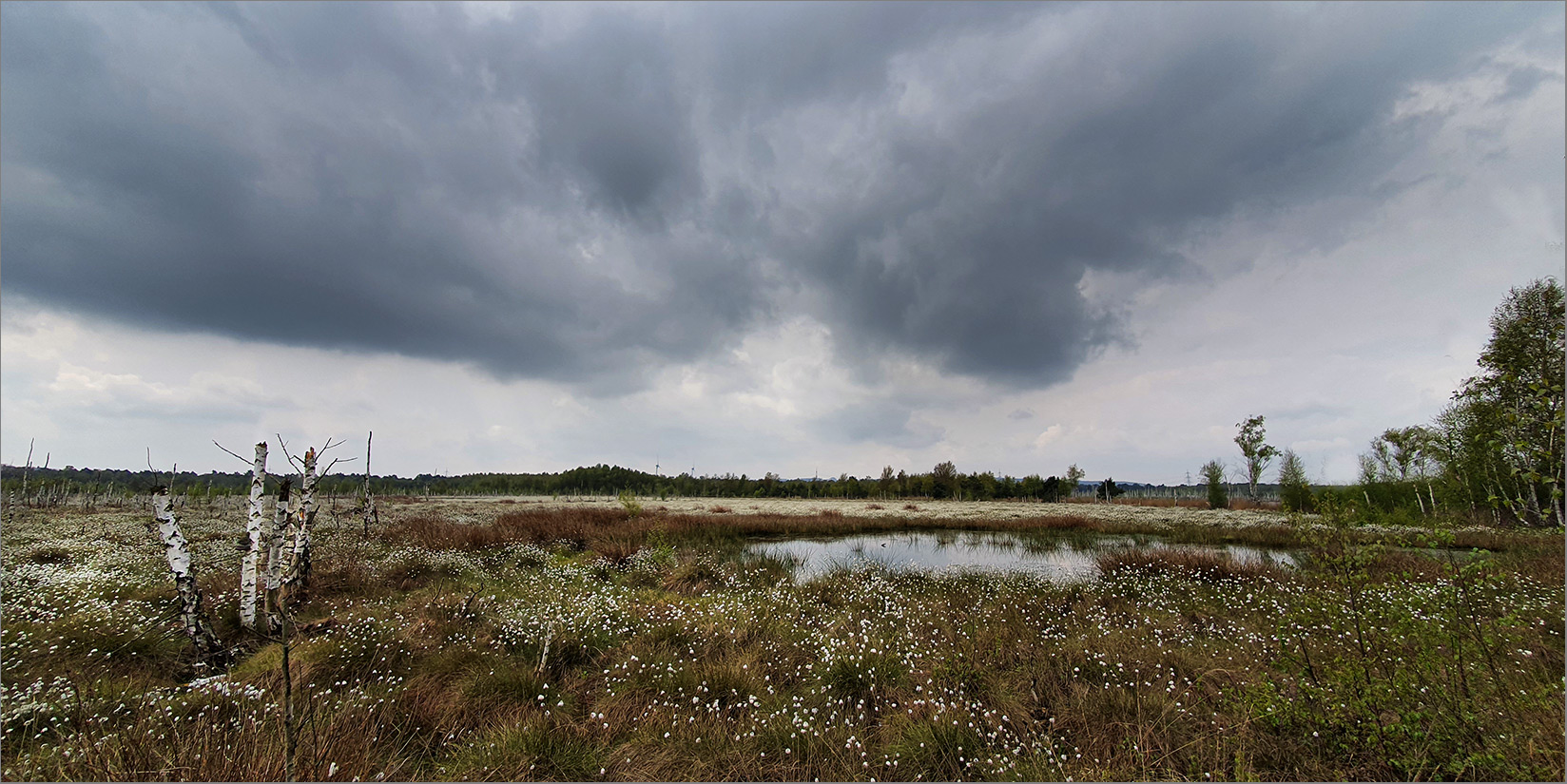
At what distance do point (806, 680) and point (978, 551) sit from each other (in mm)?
18270

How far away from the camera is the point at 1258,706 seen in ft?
16.2

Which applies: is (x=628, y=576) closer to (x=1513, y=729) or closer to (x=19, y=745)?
(x=19, y=745)

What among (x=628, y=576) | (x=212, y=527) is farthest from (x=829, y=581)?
(x=212, y=527)

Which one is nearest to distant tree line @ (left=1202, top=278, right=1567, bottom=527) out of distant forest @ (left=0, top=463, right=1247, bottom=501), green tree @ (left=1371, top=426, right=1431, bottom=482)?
green tree @ (left=1371, top=426, right=1431, bottom=482)

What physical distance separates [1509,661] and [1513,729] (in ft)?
16.2

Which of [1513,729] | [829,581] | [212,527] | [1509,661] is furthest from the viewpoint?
[212,527]

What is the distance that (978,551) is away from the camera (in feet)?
75.4

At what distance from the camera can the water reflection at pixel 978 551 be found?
56.9ft

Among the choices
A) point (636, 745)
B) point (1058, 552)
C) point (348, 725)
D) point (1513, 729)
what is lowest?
point (1058, 552)

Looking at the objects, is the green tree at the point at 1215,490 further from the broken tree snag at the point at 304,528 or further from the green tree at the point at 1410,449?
the broken tree snag at the point at 304,528

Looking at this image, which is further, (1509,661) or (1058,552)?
(1058,552)

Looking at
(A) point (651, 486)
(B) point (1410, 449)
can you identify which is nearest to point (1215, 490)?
(B) point (1410, 449)

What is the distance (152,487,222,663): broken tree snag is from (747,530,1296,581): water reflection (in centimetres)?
1186

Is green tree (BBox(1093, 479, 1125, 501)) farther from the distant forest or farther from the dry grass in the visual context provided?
the dry grass
